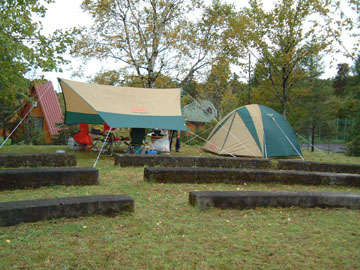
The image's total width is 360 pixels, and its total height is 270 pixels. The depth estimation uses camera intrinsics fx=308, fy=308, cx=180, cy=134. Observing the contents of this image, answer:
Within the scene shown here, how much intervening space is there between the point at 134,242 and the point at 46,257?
83 centimetres

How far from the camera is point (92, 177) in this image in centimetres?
570

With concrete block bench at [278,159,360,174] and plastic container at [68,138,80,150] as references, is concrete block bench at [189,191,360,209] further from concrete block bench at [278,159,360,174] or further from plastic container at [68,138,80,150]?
plastic container at [68,138,80,150]

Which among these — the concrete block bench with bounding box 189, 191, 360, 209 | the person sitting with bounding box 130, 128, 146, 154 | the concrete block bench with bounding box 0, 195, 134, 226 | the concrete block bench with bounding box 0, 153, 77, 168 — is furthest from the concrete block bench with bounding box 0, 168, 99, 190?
the person sitting with bounding box 130, 128, 146, 154

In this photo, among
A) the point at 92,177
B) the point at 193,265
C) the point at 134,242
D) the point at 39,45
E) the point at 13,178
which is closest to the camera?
the point at 193,265

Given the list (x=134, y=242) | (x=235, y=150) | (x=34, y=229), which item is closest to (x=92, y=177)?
(x=34, y=229)

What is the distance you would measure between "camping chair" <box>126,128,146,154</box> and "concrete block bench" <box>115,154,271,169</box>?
67.9 inches

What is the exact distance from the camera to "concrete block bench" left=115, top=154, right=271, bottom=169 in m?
7.93

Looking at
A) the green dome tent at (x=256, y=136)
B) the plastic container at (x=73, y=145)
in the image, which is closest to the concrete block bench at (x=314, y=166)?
the green dome tent at (x=256, y=136)

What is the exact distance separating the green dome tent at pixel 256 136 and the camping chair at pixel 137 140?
2186 millimetres

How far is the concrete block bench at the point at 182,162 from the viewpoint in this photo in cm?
793

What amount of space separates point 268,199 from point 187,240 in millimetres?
1740

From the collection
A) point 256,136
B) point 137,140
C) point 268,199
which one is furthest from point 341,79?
point 268,199

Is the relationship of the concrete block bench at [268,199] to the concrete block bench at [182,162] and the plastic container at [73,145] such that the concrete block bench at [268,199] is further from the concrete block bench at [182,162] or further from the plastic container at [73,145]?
the plastic container at [73,145]

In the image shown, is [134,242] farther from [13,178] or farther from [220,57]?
[220,57]
